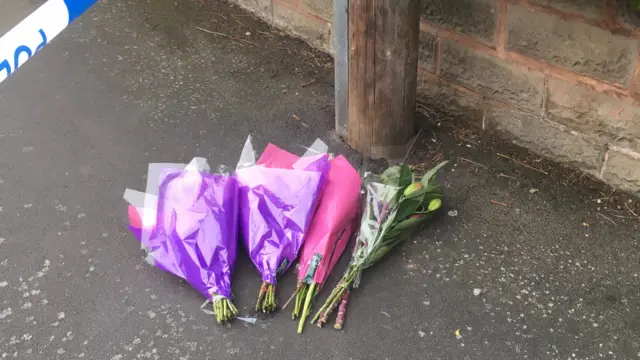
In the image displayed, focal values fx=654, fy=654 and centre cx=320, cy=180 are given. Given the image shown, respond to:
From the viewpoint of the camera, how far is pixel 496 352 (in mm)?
2359

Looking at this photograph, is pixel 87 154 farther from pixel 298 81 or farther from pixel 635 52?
pixel 635 52

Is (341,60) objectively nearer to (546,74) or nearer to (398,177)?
(398,177)

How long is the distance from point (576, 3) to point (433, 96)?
99 centimetres

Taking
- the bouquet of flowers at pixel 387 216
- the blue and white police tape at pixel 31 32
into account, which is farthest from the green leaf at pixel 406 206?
the blue and white police tape at pixel 31 32

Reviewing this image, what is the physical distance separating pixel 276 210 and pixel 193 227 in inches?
13.7

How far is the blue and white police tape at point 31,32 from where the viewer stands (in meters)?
1.93

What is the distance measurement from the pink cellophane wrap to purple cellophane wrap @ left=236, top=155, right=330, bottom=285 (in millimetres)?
44

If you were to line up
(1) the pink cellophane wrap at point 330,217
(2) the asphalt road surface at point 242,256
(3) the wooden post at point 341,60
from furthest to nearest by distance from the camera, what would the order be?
(3) the wooden post at point 341,60
(1) the pink cellophane wrap at point 330,217
(2) the asphalt road surface at point 242,256

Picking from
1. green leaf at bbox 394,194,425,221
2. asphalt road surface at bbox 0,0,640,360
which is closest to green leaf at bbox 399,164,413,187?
green leaf at bbox 394,194,425,221

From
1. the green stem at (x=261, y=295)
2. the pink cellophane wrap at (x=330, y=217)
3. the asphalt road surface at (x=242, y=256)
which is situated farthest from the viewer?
the pink cellophane wrap at (x=330, y=217)

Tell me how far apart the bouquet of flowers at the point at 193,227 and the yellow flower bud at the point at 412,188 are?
2.39 ft

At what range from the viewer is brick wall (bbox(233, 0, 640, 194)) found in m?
2.76

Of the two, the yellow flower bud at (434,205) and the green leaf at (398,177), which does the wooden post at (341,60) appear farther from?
the yellow flower bud at (434,205)

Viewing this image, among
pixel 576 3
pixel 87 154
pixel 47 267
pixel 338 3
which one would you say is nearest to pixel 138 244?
pixel 47 267
